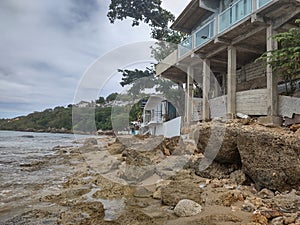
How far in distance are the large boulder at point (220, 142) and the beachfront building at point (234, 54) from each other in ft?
7.56

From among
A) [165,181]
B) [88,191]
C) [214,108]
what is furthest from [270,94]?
[88,191]

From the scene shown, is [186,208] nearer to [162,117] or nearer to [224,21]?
[224,21]

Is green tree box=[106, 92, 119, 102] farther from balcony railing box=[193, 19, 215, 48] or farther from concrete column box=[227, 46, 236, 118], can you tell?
concrete column box=[227, 46, 236, 118]

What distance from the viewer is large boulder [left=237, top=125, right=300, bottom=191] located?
14.8 feet

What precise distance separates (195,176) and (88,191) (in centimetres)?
298

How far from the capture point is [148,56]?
22000mm

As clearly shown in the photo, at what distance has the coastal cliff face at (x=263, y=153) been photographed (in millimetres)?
4559

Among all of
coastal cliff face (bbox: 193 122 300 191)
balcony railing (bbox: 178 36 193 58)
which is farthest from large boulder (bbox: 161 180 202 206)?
balcony railing (bbox: 178 36 193 58)

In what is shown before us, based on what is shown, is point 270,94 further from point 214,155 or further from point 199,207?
point 199,207

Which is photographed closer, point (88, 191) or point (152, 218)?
point (152, 218)

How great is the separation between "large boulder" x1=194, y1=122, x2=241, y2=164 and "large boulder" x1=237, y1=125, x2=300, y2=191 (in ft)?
1.39

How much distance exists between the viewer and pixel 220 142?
6.29m

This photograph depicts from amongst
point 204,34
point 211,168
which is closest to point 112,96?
point 204,34

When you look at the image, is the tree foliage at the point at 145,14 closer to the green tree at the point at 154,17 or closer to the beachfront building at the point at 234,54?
the green tree at the point at 154,17
